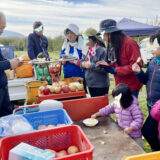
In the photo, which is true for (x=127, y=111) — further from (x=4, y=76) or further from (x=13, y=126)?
(x=4, y=76)

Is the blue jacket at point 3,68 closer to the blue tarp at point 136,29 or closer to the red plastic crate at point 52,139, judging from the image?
the red plastic crate at point 52,139

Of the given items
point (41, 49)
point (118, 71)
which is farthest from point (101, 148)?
point (41, 49)

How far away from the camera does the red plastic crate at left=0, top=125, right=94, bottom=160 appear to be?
3.53 ft

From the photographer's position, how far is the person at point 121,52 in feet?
7.17

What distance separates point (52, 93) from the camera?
218cm

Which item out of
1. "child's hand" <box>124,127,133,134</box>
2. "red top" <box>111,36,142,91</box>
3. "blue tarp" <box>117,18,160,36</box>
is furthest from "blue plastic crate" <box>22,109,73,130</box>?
"blue tarp" <box>117,18,160,36</box>

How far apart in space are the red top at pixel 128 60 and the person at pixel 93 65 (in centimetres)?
44

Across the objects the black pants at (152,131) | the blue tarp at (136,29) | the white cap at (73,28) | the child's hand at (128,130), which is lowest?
the black pants at (152,131)

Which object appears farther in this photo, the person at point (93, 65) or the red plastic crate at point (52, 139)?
the person at point (93, 65)

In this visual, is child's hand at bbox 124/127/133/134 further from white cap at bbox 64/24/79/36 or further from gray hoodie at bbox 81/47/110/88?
white cap at bbox 64/24/79/36

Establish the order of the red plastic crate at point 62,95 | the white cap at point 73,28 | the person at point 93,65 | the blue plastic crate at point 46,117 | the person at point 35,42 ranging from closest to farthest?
the blue plastic crate at point 46,117 < the red plastic crate at point 62,95 < the person at point 93,65 < the white cap at point 73,28 < the person at point 35,42

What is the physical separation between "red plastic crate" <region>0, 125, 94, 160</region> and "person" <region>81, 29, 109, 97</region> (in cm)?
158

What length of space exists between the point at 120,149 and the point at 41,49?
12.1ft

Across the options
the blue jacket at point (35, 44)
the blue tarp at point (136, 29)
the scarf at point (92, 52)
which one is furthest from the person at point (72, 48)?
the blue tarp at point (136, 29)
